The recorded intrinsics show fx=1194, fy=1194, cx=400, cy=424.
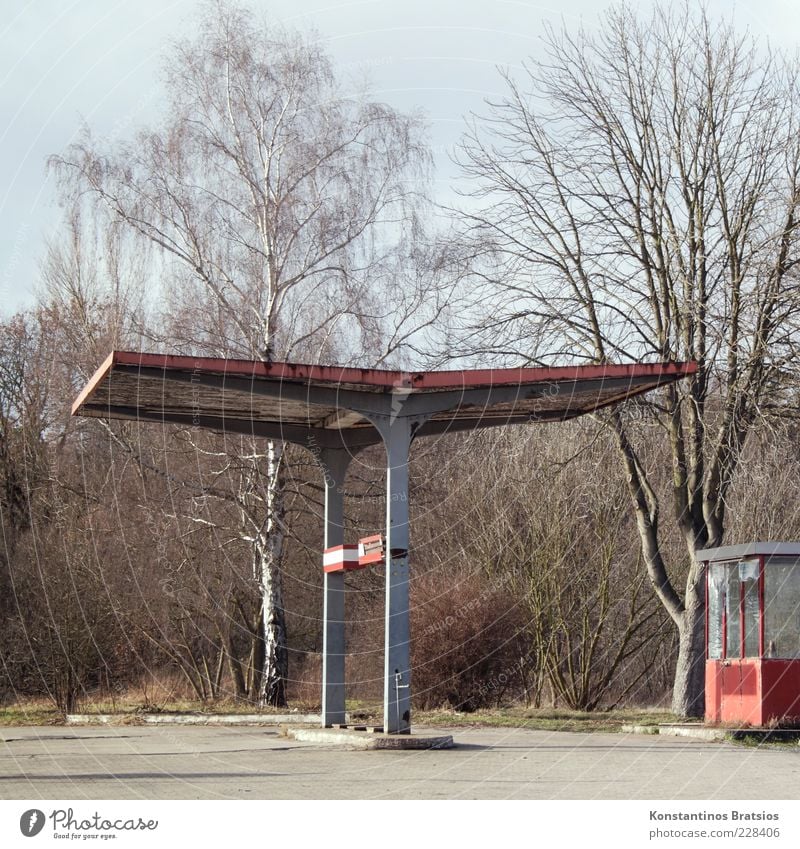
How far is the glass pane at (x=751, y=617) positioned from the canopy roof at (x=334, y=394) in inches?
114

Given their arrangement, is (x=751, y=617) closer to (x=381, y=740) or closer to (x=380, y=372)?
(x=381, y=740)

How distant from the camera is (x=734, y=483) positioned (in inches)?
716

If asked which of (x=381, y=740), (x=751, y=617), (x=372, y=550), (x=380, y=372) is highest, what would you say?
(x=380, y=372)

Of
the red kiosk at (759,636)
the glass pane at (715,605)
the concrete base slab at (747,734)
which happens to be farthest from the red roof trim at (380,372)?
the concrete base slab at (747,734)

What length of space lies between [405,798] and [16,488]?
20132 millimetres

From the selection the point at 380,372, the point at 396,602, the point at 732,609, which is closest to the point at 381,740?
the point at 396,602

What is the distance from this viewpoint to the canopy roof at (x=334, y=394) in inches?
492

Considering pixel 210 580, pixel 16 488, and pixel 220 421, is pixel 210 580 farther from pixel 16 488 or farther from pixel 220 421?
pixel 220 421

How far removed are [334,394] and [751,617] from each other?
6.13 meters

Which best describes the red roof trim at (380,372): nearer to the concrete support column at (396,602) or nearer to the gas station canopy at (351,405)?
the gas station canopy at (351,405)

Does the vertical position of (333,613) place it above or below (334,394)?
below

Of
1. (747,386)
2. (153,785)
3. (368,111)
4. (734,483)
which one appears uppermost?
(368,111)

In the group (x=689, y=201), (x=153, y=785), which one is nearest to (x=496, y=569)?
(x=689, y=201)

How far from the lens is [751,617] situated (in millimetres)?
15055
